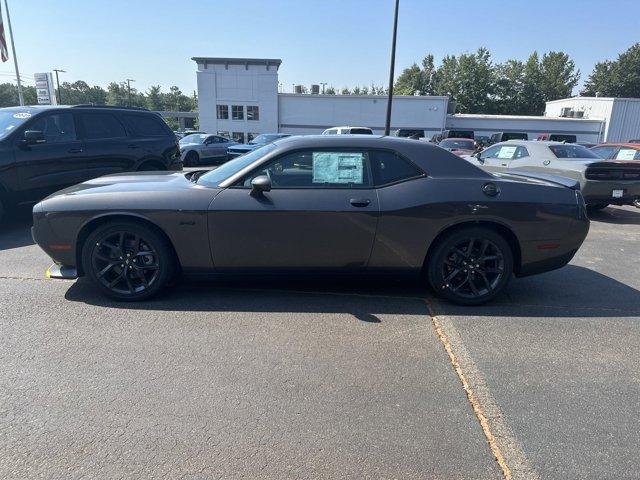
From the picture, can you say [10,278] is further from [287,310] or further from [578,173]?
[578,173]

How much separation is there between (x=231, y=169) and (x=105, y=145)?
431 cm

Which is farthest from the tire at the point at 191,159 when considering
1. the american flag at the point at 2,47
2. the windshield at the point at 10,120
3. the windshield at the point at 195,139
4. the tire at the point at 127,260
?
the tire at the point at 127,260

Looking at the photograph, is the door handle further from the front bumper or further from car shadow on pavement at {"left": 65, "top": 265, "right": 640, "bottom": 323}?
the front bumper

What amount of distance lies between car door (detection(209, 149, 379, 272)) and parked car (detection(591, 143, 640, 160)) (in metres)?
9.18

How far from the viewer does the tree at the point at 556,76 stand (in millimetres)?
68250

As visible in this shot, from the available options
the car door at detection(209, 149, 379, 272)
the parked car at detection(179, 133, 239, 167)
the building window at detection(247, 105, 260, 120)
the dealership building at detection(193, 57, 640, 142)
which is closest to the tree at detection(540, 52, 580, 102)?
the dealership building at detection(193, 57, 640, 142)

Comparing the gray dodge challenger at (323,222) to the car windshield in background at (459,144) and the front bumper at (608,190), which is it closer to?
the front bumper at (608,190)

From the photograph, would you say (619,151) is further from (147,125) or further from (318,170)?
(147,125)

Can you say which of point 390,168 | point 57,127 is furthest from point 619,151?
point 57,127

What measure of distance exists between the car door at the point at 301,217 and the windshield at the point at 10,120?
4.57m

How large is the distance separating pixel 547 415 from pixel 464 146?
1817cm

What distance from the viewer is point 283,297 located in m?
4.16

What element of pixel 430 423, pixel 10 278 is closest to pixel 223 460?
pixel 430 423

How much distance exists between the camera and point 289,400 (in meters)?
2.61
